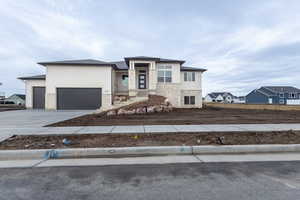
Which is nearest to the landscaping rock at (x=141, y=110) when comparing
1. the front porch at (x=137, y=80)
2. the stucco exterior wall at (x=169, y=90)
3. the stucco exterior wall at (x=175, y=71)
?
the front porch at (x=137, y=80)

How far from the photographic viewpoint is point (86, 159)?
4387 mm

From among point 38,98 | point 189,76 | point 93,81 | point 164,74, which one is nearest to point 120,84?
point 93,81

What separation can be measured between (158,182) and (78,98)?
64.3 ft

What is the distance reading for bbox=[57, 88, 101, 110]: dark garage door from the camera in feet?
66.5

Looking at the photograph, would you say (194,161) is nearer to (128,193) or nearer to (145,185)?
(145,185)

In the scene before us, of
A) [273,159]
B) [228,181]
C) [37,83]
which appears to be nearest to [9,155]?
[228,181]

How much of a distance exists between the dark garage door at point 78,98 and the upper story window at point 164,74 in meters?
8.13

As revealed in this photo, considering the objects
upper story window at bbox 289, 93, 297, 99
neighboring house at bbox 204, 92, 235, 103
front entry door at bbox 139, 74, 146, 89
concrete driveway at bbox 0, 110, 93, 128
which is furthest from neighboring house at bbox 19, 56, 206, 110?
neighboring house at bbox 204, 92, 235, 103

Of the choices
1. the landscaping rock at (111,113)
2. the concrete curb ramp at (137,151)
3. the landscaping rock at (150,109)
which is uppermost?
the landscaping rock at (150,109)

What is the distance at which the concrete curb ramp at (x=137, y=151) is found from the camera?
4.48 metres

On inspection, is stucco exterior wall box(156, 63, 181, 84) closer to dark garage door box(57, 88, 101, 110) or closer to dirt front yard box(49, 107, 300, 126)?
dark garage door box(57, 88, 101, 110)

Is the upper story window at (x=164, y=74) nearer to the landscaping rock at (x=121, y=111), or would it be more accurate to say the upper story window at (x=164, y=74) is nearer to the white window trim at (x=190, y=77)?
the white window trim at (x=190, y=77)

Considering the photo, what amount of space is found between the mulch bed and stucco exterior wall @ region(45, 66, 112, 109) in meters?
14.3

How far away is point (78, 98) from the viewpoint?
2038 centimetres
